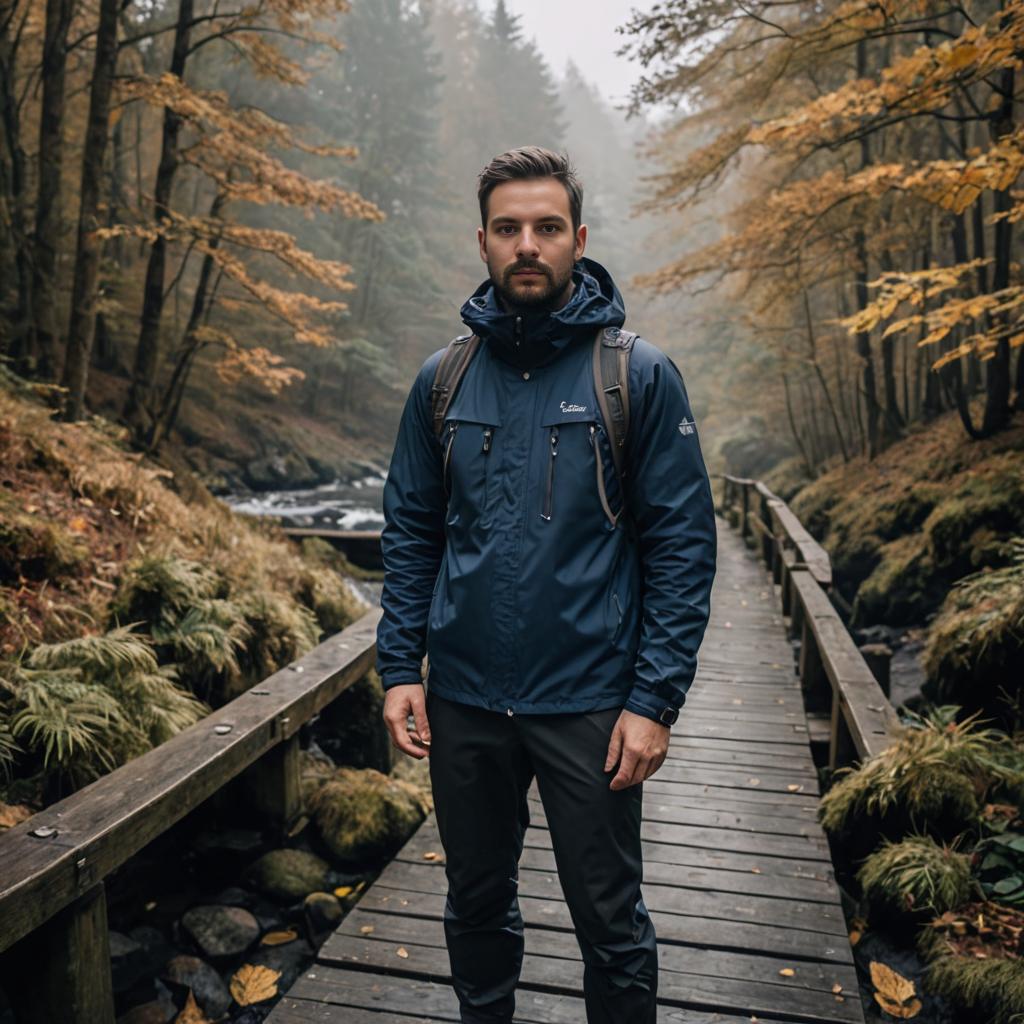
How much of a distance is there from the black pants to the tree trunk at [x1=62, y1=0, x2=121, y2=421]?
8.07m

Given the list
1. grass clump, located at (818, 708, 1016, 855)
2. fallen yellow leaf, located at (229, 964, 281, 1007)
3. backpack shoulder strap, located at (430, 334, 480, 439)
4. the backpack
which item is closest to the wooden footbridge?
grass clump, located at (818, 708, 1016, 855)

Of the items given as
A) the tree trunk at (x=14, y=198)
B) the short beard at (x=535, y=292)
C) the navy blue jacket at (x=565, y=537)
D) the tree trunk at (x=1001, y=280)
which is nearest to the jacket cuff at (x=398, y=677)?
the navy blue jacket at (x=565, y=537)

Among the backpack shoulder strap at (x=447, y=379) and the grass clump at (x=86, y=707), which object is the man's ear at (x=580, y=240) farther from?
the grass clump at (x=86, y=707)

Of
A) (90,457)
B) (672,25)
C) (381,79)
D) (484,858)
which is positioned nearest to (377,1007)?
(484,858)

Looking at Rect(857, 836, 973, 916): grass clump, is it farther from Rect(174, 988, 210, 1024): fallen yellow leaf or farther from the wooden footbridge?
Rect(174, 988, 210, 1024): fallen yellow leaf

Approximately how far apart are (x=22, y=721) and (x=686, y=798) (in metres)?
3.40

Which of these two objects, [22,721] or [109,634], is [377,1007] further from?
[109,634]

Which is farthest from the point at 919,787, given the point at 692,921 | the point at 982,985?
the point at 692,921

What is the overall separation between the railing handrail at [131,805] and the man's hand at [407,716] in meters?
1.08

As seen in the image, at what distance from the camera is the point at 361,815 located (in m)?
4.54

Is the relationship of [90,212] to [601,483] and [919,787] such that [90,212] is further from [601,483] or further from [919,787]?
[919,787]

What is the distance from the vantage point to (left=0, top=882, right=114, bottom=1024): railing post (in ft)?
8.34

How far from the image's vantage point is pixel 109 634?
452 centimetres

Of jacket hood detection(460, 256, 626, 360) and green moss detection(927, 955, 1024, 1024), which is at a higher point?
jacket hood detection(460, 256, 626, 360)
